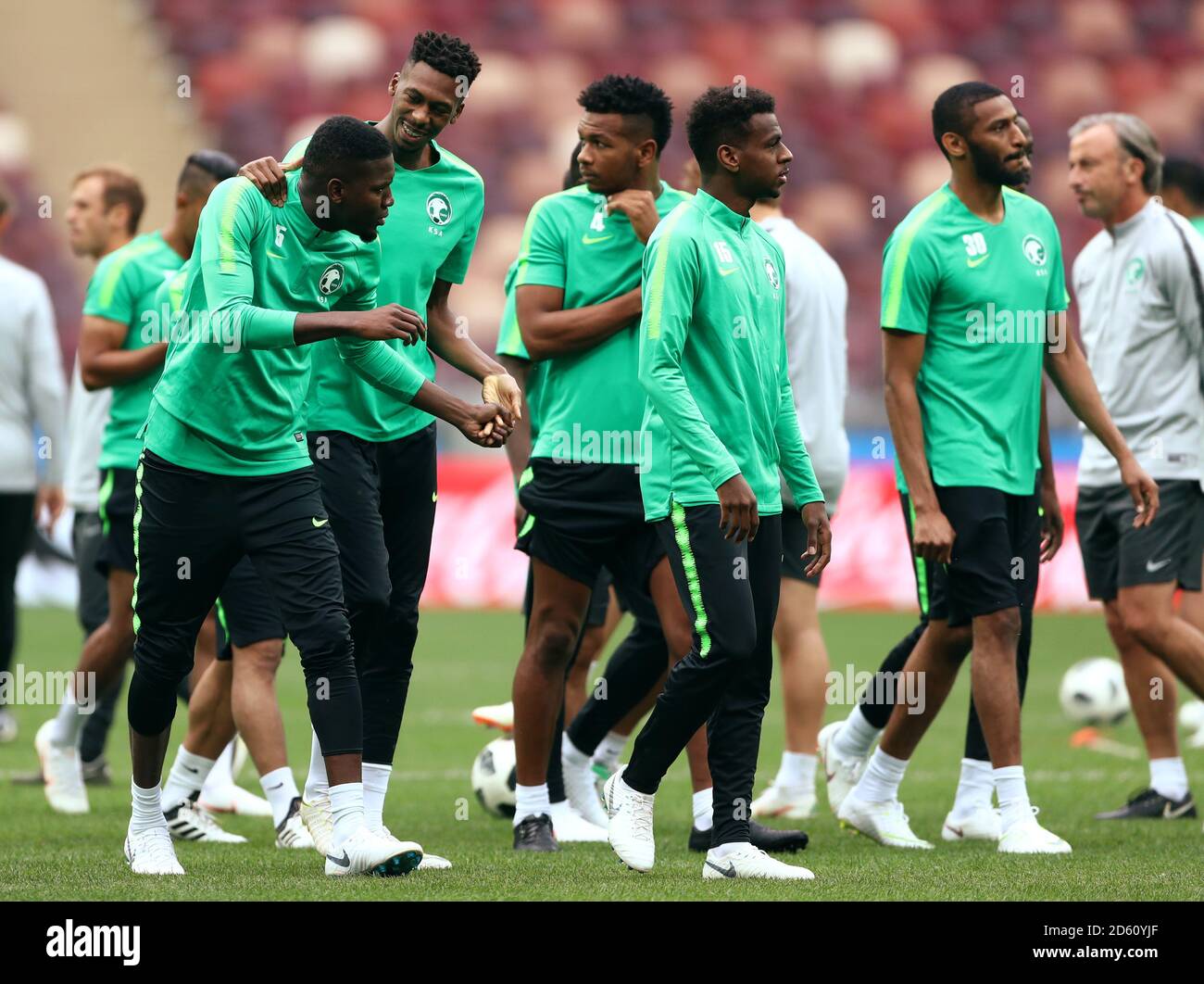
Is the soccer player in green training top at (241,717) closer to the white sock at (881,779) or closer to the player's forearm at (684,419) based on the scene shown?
the player's forearm at (684,419)

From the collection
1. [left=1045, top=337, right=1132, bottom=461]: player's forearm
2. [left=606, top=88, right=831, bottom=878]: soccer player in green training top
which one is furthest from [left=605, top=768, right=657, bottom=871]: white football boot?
[left=1045, top=337, right=1132, bottom=461]: player's forearm

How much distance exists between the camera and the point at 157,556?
537 cm

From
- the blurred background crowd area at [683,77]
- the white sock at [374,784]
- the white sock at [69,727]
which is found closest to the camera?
the white sock at [374,784]

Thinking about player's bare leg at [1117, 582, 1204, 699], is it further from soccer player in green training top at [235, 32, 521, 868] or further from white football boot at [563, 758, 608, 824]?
soccer player in green training top at [235, 32, 521, 868]

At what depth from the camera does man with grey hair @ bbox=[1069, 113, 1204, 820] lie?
7.28 metres

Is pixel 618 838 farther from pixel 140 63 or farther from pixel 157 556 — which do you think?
pixel 140 63

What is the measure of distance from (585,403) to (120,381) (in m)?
2.14

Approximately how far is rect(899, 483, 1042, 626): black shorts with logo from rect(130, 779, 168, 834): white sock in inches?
100

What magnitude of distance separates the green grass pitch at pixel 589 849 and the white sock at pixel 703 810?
131 mm

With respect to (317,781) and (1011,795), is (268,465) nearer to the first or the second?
(317,781)

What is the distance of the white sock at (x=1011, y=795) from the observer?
6.20 metres

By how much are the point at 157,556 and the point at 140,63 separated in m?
19.2

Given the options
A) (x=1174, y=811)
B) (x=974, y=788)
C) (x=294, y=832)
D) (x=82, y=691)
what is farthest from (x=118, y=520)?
(x=1174, y=811)

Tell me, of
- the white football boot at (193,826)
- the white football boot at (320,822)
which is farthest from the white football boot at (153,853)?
the white football boot at (193,826)
